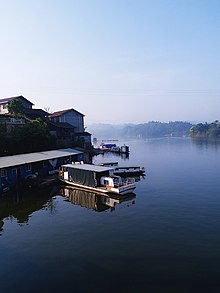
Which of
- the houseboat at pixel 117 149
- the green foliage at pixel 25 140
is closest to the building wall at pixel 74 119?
the houseboat at pixel 117 149

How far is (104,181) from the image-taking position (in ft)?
96.4

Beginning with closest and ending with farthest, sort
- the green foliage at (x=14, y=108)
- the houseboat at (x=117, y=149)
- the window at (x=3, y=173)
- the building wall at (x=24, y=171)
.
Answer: the window at (x=3, y=173)
the building wall at (x=24, y=171)
the green foliage at (x=14, y=108)
the houseboat at (x=117, y=149)

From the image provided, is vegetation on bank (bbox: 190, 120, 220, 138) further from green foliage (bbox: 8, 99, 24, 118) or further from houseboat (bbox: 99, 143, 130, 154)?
green foliage (bbox: 8, 99, 24, 118)

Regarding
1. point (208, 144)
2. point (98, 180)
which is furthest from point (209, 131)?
point (98, 180)

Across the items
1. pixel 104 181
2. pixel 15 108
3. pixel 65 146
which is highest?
pixel 15 108

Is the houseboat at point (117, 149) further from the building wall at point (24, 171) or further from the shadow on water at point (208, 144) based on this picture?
the building wall at point (24, 171)

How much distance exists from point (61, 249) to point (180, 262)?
744 cm

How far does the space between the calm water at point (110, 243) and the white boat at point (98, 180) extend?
130cm

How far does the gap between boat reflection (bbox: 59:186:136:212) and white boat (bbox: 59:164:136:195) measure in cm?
69

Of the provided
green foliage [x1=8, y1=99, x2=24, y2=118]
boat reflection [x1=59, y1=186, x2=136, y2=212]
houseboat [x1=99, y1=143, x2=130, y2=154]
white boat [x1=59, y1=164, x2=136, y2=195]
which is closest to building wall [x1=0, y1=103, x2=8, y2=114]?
green foliage [x1=8, y1=99, x2=24, y2=118]

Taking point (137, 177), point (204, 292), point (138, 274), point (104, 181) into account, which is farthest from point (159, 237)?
point (137, 177)

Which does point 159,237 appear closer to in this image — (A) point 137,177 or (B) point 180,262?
(B) point 180,262

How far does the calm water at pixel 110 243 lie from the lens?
1229 cm

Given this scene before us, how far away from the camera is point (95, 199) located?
89.4 feet
